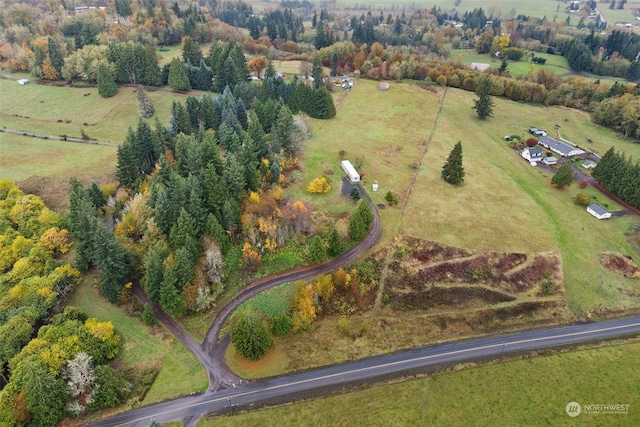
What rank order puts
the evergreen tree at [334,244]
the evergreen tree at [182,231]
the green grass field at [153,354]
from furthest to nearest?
the evergreen tree at [334,244] → the evergreen tree at [182,231] → the green grass field at [153,354]

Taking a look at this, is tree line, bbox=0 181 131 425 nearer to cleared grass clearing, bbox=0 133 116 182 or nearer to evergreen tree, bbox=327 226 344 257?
cleared grass clearing, bbox=0 133 116 182

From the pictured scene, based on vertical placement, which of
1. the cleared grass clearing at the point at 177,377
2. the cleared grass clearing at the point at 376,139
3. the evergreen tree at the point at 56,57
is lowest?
the cleared grass clearing at the point at 177,377

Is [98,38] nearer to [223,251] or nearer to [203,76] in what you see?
[203,76]

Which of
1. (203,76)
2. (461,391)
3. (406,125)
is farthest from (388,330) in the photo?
(203,76)

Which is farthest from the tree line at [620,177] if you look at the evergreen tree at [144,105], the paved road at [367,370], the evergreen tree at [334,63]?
the evergreen tree at [144,105]

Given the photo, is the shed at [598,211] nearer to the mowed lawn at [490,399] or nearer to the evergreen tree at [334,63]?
the mowed lawn at [490,399]

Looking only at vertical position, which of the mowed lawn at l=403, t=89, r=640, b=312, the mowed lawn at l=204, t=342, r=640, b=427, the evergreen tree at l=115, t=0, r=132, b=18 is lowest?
the mowed lawn at l=204, t=342, r=640, b=427

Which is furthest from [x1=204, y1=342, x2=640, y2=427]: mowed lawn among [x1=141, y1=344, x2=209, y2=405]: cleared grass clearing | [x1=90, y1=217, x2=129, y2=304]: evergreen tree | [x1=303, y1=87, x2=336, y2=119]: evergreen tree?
[x1=303, y1=87, x2=336, y2=119]: evergreen tree

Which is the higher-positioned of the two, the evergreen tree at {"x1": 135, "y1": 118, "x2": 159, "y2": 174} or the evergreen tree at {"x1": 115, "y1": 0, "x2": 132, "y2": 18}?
the evergreen tree at {"x1": 115, "y1": 0, "x2": 132, "y2": 18}
